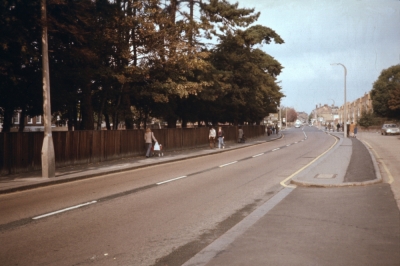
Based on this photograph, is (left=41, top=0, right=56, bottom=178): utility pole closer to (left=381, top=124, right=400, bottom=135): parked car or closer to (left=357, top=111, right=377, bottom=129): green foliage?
(left=381, top=124, right=400, bottom=135): parked car

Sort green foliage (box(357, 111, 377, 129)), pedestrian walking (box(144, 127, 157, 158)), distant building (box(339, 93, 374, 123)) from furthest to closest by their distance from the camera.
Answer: distant building (box(339, 93, 374, 123)) → green foliage (box(357, 111, 377, 129)) → pedestrian walking (box(144, 127, 157, 158))

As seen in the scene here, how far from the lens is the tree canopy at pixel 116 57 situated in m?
16.6

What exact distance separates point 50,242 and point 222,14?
28831 millimetres

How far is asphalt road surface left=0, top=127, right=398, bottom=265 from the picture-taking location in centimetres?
625

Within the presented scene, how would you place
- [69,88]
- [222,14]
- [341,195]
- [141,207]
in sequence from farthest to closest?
[222,14], [69,88], [341,195], [141,207]

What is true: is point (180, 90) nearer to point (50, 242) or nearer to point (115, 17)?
point (115, 17)

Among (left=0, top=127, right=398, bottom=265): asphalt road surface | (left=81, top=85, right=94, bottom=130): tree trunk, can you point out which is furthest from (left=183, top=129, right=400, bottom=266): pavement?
(left=81, top=85, right=94, bottom=130): tree trunk

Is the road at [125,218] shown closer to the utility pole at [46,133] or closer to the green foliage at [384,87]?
the utility pole at [46,133]

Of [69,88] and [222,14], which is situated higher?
[222,14]

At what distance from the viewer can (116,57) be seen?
24.5m

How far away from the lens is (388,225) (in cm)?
753

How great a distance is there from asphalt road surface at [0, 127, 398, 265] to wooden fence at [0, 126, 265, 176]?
3.10m

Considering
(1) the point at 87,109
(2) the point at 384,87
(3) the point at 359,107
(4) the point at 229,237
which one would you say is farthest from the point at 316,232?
(3) the point at 359,107

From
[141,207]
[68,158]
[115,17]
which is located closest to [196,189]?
[141,207]
